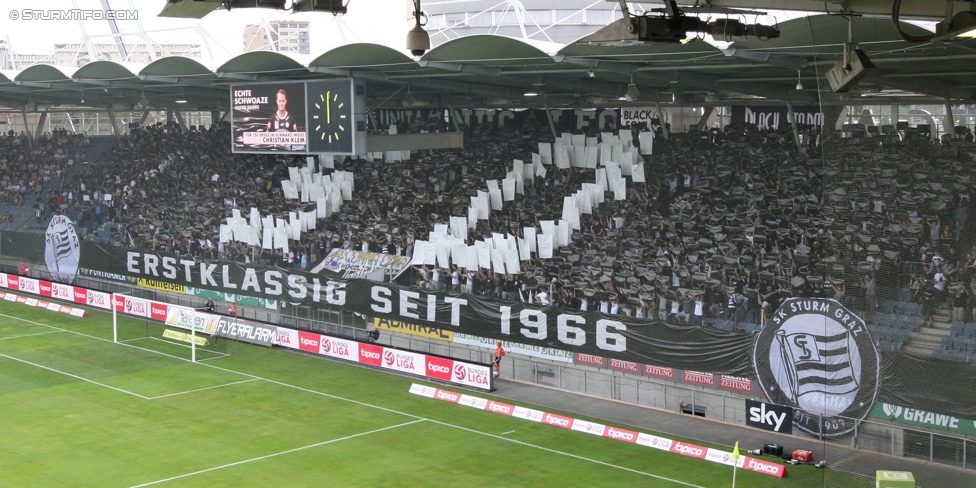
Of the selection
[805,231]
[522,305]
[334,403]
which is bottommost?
[334,403]

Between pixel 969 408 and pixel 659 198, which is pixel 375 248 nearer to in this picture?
pixel 659 198

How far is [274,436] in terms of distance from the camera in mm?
24875

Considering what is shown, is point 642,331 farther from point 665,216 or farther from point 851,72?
point 851,72

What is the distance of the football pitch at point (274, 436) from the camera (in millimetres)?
21578

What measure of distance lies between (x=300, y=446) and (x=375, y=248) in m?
15.8

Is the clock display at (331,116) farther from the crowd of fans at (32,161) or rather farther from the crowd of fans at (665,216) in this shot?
the crowd of fans at (32,161)

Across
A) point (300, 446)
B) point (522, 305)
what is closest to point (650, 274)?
point (522, 305)

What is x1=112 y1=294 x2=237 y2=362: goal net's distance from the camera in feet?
113

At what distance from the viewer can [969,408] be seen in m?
15.3

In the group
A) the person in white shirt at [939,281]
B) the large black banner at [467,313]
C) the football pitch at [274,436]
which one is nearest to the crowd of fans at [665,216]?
the person in white shirt at [939,281]

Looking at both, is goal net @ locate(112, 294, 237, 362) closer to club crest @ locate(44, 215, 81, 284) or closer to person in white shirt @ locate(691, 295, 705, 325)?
club crest @ locate(44, 215, 81, 284)

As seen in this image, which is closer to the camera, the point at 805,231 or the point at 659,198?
the point at 805,231

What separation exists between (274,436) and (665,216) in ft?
52.4

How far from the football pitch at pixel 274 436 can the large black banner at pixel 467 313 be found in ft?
8.30
